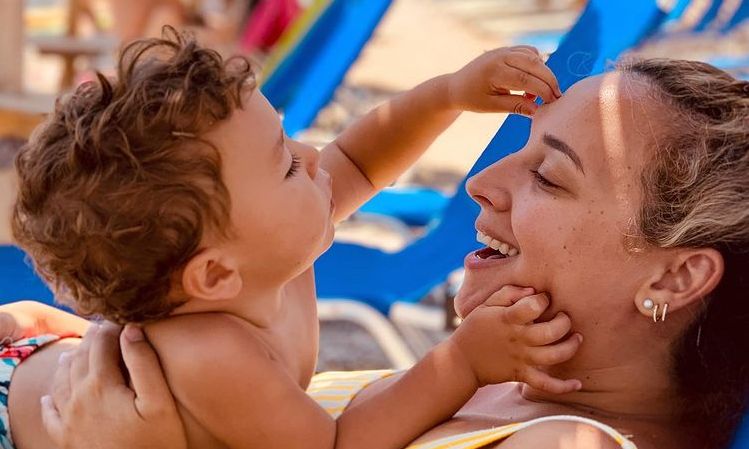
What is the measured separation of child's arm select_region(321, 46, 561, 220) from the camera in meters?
1.95

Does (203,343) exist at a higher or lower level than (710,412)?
lower

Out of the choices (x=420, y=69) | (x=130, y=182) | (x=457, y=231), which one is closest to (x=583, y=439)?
(x=130, y=182)

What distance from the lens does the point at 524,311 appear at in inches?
62.1

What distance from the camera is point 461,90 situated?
1947mm

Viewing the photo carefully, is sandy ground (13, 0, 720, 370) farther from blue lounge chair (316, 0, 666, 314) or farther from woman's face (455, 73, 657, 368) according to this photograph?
woman's face (455, 73, 657, 368)

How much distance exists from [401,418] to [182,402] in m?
0.32

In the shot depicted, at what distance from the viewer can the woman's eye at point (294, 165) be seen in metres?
1.61

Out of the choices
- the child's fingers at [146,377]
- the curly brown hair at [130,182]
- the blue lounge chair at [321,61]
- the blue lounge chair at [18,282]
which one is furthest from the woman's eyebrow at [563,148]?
the blue lounge chair at [321,61]

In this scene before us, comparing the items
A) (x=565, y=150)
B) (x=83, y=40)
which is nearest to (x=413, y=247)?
(x=565, y=150)

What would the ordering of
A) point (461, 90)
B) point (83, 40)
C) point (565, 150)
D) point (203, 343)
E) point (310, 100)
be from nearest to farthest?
point (203, 343) < point (565, 150) < point (461, 90) < point (310, 100) < point (83, 40)

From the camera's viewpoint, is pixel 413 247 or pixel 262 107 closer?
pixel 262 107

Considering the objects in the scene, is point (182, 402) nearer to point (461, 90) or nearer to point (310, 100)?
point (461, 90)

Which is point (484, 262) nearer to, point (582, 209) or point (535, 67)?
point (582, 209)

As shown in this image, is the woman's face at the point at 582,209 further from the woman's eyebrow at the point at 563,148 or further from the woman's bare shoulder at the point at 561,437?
the woman's bare shoulder at the point at 561,437
